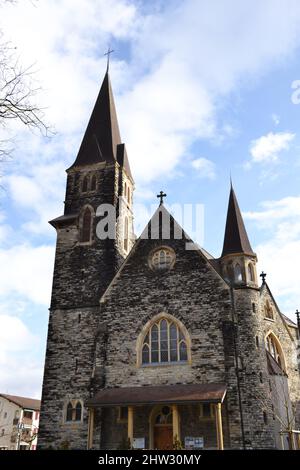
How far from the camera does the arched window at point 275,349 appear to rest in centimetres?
2614

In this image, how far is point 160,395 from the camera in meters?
20.7

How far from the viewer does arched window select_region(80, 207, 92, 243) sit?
2791 cm

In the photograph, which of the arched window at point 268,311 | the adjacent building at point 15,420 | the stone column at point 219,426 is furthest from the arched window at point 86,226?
the adjacent building at point 15,420

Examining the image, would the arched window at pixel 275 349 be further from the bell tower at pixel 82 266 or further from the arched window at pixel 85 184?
the arched window at pixel 85 184

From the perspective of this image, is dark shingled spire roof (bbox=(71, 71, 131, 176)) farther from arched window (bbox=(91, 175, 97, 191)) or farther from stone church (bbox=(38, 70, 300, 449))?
stone church (bbox=(38, 70, 300, 449))

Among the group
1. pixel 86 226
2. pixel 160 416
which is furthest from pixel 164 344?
pixel 86 226

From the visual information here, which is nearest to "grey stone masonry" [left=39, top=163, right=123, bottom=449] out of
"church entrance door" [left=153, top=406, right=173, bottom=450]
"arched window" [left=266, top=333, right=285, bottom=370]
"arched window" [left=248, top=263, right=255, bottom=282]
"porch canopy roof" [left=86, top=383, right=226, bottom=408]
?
"porch canopy roof" [left=86, top=383, right=226, bottom=408]

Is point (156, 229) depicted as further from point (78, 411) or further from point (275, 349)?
point (78, 411)

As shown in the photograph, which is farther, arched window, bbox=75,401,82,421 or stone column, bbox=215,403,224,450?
arched window, bbox=75,401,82,421

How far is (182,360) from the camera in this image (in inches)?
880

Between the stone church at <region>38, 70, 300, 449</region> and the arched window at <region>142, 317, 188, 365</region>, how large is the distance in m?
0.05

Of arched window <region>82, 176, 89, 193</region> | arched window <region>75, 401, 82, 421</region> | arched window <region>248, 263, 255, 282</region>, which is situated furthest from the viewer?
arched window <region>82, 176, 89, 193</region>

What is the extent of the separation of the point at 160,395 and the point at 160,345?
9.38 ft
